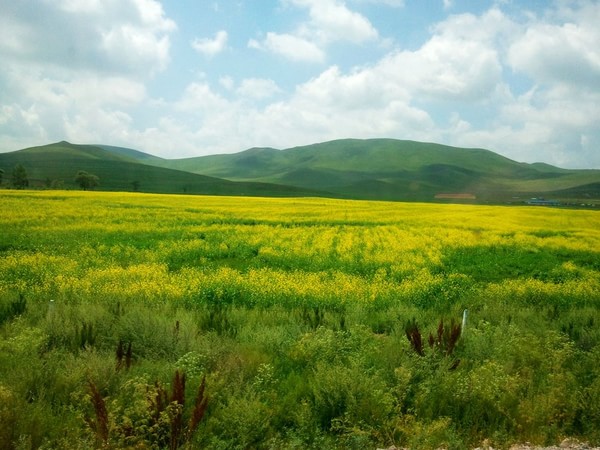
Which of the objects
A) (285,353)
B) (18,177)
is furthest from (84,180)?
(285,353)

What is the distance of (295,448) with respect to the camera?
4641 millimetres

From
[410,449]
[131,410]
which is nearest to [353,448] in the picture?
[410,449]

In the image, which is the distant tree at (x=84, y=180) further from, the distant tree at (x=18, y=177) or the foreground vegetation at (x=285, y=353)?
the foreground vegetation at (x=285, y=353)

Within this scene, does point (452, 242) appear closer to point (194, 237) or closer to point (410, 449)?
point (194, 237)

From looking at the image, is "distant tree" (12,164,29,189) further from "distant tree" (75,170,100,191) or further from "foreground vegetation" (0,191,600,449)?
"foreground vegetation" (0,191,600,449)

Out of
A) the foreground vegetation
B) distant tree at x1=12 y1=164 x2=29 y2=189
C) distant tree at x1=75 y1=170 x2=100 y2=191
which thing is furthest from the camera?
distant tree at x1=75 y1=170 x2=100 y2=191

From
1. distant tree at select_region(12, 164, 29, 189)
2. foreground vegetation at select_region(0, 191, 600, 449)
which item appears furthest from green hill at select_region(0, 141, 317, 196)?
foreground vegetation at select_region(0, 191, 600, 449)

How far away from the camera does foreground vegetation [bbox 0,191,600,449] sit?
4.95 meters

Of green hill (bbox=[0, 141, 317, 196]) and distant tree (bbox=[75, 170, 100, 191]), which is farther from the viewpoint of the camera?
green hill (bbox=[0, 141, 317, 196])

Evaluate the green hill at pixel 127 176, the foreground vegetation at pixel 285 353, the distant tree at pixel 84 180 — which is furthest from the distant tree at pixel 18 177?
the foreground vegetation at pixel 285 353

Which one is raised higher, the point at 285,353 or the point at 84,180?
the point at 84,180

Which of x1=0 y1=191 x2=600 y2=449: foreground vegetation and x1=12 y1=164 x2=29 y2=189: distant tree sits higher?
x1=12 y1=164 x2=29 y2=189: distant tree

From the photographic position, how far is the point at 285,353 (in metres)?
7.23

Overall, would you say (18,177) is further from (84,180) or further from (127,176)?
(127,176)
